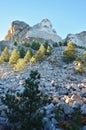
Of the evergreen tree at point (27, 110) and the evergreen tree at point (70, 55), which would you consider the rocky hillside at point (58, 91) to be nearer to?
the evergreen tree at point (27, 110)

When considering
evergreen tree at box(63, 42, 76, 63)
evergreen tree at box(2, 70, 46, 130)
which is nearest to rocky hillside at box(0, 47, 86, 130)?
evergreen tree at box(2, 70, 46, 130)

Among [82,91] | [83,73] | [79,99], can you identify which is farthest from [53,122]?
[83,73]

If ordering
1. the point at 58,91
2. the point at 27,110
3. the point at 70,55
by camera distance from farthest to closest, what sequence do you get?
1. the point at 70,55
2. the point at 58,91
3. the point at 27,110

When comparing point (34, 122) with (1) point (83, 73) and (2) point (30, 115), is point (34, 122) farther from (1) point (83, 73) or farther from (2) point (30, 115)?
(1) point (83, 73)

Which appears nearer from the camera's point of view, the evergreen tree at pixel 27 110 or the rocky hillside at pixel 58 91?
the evergreen tree at pixel 27 110

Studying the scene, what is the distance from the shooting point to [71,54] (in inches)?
3671

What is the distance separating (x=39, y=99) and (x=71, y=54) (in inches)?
2394

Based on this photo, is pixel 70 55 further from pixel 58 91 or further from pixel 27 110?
pixel 27 110

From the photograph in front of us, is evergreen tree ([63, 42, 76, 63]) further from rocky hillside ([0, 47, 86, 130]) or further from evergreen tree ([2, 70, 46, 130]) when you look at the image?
evergreen tree ([2, 70, 46, 130])

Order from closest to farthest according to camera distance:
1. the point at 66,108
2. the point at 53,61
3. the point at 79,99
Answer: the point at 66,108 < the point at 79,99 < the point at 53,61

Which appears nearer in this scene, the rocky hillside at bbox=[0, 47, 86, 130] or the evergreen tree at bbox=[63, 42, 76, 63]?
the rocky hillside at bbox=[0, 47, 86, 130]

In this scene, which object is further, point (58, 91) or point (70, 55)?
point (70, 55)

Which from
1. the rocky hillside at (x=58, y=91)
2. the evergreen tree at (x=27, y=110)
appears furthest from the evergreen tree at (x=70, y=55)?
the evergreen tree at (x=27, y=110)

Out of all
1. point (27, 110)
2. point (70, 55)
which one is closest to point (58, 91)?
point (27, 110)
